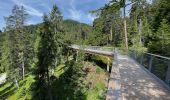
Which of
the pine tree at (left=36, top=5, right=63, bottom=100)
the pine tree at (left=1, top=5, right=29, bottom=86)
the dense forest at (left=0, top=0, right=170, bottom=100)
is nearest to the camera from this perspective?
the dense forest at (left=0, top=0, right=170, bottom=100)

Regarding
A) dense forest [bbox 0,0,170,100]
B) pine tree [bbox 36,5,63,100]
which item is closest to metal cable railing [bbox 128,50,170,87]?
dense forest [bbox 0,0,170,100]

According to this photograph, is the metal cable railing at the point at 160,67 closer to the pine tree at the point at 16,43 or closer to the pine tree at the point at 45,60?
the pine tree at the point at 45,60

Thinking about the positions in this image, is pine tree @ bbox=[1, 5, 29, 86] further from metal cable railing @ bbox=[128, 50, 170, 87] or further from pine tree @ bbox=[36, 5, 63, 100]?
metal cable railing @ bbox=[128, 50, 170, 87]

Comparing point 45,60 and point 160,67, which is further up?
point 160,67

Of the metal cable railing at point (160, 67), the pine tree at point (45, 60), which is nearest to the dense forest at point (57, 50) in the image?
the pine tree at point (45, 60)

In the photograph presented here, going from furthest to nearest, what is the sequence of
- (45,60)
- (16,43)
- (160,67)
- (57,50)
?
(16,43)
(57,50)
(45,60)
(160,67)

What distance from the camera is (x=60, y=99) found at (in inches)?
1032

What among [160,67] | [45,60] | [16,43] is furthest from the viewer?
[16,43]

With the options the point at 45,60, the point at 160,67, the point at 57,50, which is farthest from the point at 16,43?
the point at 160,67

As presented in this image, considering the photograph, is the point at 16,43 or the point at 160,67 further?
the point at 16,43

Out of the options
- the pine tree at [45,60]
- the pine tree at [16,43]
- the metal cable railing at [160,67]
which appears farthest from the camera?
the pine tree at [16,43]

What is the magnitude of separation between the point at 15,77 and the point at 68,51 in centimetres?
1332

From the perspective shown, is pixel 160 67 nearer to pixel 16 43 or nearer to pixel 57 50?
pixel 57 50

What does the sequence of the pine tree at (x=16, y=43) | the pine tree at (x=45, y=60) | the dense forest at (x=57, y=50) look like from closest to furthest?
the dense forest at (x=57, y=50) < the pine tree at (x=45, y=60) < the pine tree at (x=16, y=43)
